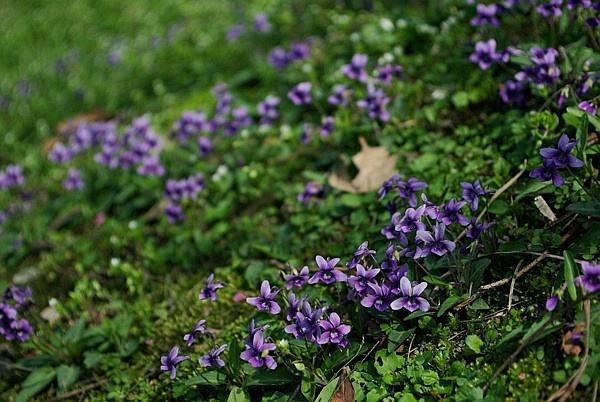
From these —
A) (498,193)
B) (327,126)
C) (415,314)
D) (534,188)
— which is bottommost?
(327,126)

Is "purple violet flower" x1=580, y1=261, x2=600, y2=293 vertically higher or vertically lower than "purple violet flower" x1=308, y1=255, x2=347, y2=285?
higher

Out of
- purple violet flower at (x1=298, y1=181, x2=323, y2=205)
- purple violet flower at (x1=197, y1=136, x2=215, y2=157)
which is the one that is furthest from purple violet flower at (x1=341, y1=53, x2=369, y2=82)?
purple violet flower at (x1=197, y1=136, x2=215, y2=157)

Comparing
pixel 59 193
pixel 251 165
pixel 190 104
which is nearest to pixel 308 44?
pixel 190 104

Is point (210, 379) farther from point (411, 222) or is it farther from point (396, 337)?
point (411, 222)

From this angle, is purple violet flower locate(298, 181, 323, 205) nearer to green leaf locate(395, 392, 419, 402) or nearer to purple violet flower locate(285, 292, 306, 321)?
purple violet flower locate(285, 292, 306, 321)

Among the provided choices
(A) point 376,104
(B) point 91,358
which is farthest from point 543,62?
(B) point 91,358

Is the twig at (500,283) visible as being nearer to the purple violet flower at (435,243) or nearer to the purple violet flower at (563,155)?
the purple violet flower at (435,243)
